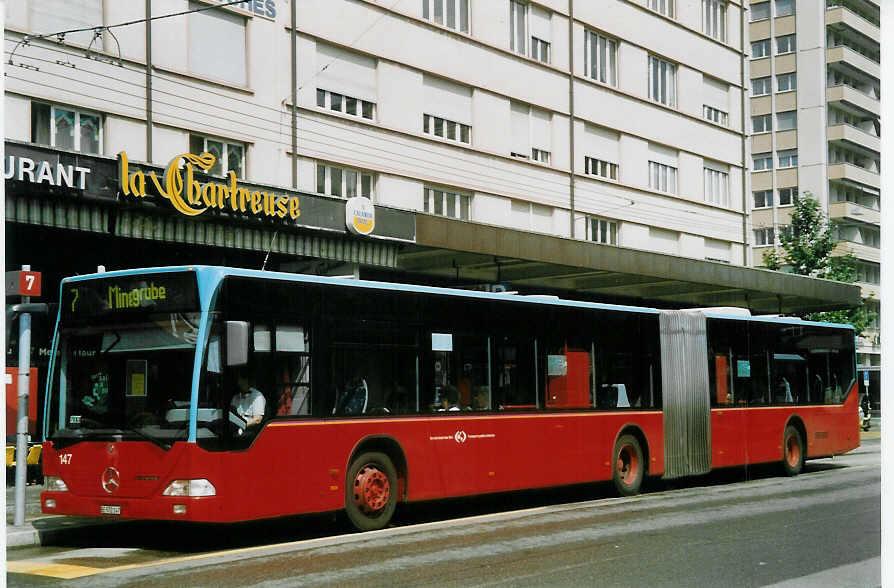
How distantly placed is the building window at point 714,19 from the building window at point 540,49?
34.4 feet

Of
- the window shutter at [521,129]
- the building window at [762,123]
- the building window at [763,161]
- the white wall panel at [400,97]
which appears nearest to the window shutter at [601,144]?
the window shutter at [521,129]

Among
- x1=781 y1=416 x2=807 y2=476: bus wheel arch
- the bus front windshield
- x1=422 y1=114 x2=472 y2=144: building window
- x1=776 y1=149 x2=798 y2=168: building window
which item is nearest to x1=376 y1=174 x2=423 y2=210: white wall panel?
x1=422 y1=114 x2=472 y2=144: building window

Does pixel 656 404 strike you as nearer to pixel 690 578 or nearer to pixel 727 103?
pixel 690 578

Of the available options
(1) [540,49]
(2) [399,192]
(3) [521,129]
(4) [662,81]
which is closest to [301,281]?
(2) [399,192]

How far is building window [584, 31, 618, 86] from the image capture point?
34500 millimetres

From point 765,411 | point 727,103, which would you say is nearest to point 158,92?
point 765,411

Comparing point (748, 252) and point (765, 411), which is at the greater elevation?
point (748, 252)

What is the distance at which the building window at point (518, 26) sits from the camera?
3141cm

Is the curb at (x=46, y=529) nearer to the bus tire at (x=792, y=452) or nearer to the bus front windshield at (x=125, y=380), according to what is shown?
the bus front windshield at (x=125, y=380)

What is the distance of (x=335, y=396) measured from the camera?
12.1 metres

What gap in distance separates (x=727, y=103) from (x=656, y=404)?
27.1 metres

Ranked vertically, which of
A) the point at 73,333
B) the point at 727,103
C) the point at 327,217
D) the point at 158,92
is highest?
the point at 727,103

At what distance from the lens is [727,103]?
4212 centimetres

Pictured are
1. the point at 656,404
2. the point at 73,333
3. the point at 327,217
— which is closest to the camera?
the point at 73,333
